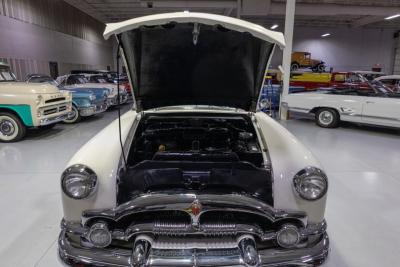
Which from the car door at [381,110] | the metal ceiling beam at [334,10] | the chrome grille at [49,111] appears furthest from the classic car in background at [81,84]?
the metal ceiling beam at [334,10]

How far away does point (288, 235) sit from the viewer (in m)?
1.60

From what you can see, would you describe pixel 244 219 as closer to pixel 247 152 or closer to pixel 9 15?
pixel 247 152

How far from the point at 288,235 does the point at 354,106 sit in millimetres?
6256

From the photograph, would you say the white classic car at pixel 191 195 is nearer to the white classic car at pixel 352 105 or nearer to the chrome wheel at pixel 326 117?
the white classic car at pixel 352 105

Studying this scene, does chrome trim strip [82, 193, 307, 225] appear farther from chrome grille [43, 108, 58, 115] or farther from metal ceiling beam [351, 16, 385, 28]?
metal ceiling beam [351, 16, 385, 28]

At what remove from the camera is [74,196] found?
5.47ft

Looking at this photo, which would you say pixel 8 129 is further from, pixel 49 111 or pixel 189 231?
pixel 189 231

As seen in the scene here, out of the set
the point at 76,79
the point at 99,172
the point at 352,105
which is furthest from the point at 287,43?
the point at 99,172

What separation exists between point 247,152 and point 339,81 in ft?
39.1

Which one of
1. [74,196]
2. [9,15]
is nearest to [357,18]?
[9,15]

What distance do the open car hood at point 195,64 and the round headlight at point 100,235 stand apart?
1.14 m

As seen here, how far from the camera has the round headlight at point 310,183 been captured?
5.58 feet

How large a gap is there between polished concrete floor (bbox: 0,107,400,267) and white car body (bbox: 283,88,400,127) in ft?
1.82

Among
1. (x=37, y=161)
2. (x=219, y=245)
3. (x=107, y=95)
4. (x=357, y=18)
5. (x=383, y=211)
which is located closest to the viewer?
(x=219, y=245)
